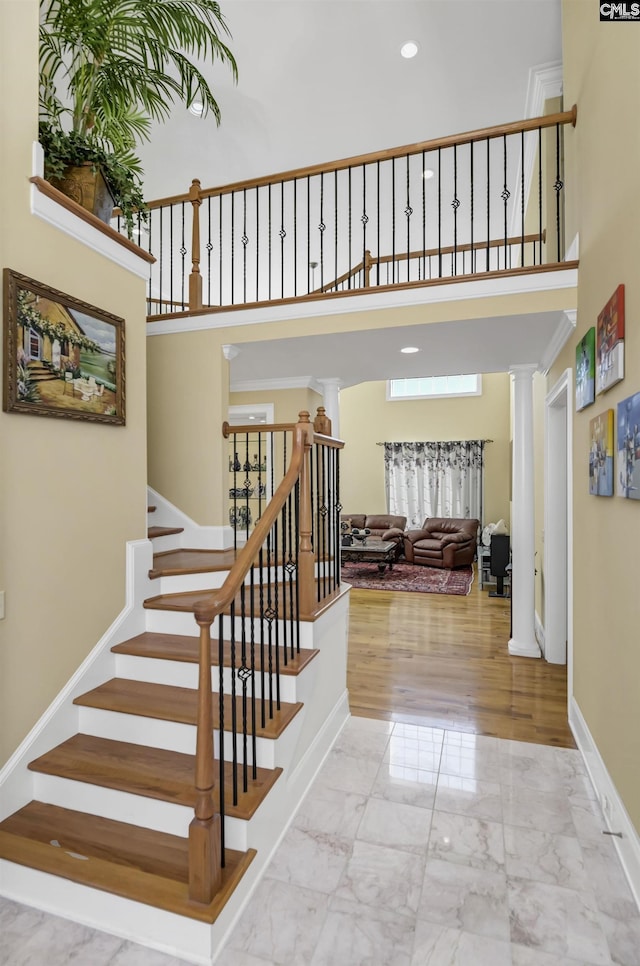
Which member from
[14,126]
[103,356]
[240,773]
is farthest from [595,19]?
[240,773]

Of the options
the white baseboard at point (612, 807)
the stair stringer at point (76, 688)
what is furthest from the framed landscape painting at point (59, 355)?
the white baseboard at point (612, 807)

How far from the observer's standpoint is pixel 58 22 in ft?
8.07

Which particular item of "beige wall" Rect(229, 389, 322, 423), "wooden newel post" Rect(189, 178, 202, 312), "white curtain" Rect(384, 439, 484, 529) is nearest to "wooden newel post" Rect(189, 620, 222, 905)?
"wooden newel post" Rect(189, 178, 202, 312)

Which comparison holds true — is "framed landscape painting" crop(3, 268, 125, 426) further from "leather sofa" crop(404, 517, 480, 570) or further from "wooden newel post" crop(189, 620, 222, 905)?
"leather sofa" crop(404, 517, 480, 570)

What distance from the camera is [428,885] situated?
190cm

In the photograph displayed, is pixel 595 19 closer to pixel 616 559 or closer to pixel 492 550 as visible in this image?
pixel 616 559

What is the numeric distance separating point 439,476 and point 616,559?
8.07 metres

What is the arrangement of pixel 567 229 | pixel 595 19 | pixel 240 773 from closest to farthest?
pixel 240 773, pixel 595 19, pixel 567 229

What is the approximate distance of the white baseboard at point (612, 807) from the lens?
1.86 m

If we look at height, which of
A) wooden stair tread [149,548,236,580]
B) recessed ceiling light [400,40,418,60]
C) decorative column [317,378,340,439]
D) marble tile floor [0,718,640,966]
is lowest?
marble tile floor [0,718,640,966]

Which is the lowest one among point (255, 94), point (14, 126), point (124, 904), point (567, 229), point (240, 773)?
point (124, 904)

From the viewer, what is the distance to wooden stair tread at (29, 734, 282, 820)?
75.4 inches

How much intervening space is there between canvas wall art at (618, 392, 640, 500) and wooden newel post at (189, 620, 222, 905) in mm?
1639

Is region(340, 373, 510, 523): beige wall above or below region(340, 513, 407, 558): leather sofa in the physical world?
above
